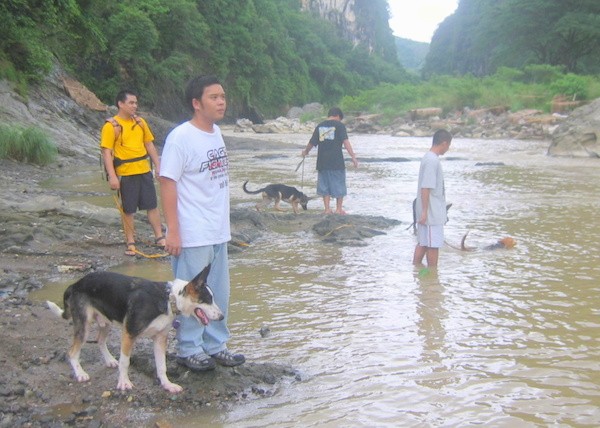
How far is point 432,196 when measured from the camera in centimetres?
734

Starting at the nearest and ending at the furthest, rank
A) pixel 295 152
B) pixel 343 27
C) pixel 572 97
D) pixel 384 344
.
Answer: pixel 384 344 < pixel 295 152 < pixel 572 97 < pixel 343 27

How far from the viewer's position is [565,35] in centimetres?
5688

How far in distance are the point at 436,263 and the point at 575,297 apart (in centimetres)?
170

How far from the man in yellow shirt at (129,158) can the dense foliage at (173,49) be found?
8504 millimetres

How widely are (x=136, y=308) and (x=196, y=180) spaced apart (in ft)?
2.84

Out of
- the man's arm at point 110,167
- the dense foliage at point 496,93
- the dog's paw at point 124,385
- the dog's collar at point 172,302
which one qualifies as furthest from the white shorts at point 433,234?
the dense foliage at point 496,93

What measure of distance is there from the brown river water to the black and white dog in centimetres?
51

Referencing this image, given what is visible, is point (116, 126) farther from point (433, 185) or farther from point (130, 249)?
point (433, 185)

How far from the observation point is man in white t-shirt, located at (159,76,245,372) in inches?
161

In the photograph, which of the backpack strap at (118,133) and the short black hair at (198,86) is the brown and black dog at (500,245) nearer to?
the backpack strap at (118,133)

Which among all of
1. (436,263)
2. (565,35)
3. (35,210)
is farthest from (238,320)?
(565,35)

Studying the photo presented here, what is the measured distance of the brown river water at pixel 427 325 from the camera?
4012 millimetres

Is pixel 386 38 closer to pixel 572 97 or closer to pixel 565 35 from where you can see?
pixel 565 35

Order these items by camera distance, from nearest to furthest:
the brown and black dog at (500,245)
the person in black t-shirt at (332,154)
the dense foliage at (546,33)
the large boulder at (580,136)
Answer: the brown and black dog at (500,245)
the person in black t-shirt at (332,154)
the large boulder at (580,136)
the dense foliage at (546,33)
